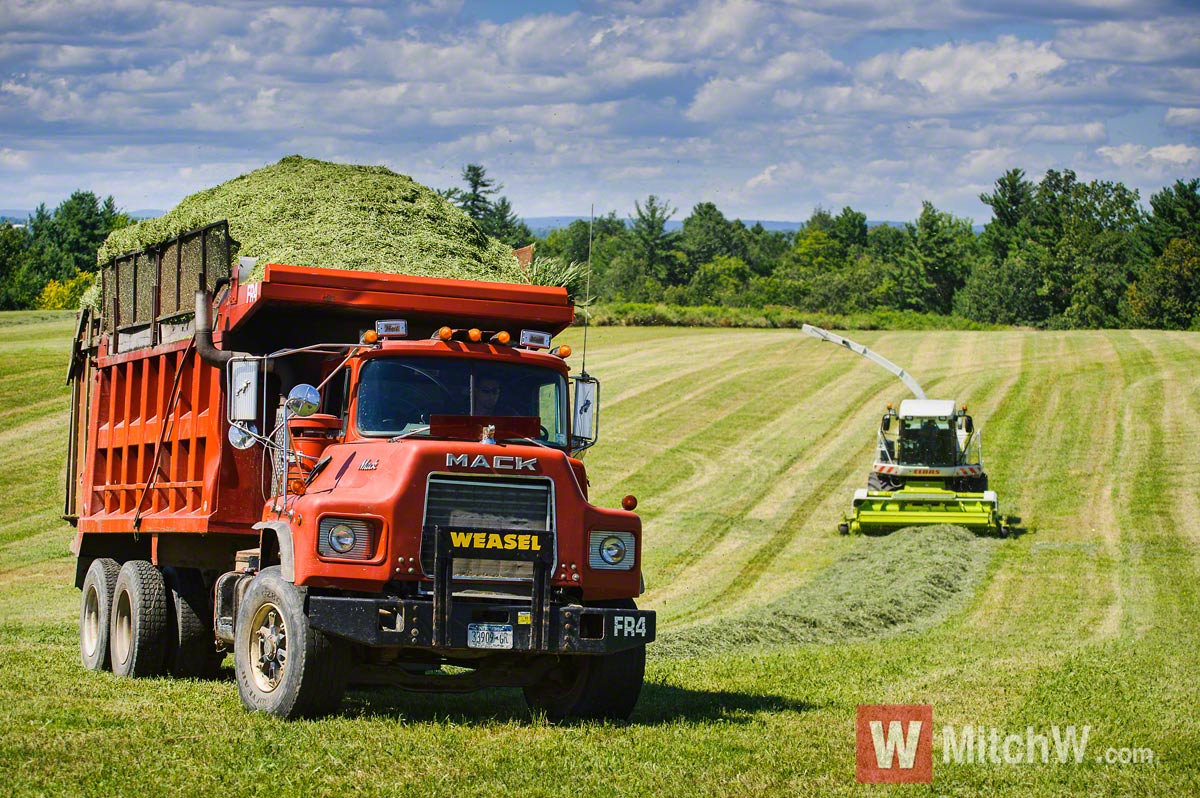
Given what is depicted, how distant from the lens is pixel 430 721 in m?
9.66

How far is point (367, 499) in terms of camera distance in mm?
9258

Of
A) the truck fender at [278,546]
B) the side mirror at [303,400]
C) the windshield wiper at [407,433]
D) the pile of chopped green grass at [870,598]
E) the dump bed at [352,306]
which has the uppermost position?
the dump bed at [352,306]

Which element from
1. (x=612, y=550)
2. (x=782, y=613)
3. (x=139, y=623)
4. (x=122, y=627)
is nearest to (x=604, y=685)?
(x=612, y=550)

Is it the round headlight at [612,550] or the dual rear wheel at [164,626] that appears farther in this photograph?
the dual rear wheel at [164,626]

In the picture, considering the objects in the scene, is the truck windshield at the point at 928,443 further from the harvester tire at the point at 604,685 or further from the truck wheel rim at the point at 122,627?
the harvester tire at the point at 604,685

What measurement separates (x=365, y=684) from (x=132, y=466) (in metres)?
4.41

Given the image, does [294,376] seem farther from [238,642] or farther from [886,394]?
[886,394]

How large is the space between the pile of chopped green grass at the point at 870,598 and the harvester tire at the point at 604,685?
429cm

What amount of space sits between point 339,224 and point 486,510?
459 cm

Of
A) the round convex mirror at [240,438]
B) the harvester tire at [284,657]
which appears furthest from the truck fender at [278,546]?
the round convex mirror at [240,438]

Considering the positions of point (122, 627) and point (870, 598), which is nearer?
point (122, 627)

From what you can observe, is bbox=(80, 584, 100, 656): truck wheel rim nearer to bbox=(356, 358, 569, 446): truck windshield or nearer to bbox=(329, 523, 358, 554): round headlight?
bbox=(356, 358, 569, 446): truck windshield

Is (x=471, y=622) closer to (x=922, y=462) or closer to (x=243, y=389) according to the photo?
(x=243, y=389)

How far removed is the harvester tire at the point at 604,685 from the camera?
1006 cm
